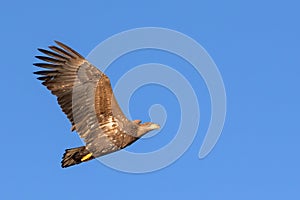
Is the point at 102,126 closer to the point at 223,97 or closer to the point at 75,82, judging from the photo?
the point at 75,82

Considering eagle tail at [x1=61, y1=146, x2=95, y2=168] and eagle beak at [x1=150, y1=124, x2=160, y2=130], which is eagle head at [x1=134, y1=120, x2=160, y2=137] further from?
eagle tail at [x1=61, y1=146, x2=95, y2=168]

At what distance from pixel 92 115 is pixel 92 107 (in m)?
0.19

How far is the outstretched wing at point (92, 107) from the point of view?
26828mm

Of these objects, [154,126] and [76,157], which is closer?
[76,157]

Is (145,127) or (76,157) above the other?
(145,127)

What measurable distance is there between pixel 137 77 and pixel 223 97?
7.49 ft

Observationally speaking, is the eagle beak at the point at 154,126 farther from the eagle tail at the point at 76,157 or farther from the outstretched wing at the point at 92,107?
the eagle tail at the point at 76,157

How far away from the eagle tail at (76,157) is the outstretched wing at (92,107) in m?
0.12

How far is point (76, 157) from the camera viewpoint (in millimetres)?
26750

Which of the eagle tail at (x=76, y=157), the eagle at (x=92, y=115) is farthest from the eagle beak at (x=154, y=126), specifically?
the eagle tail at (x=76, y=157)

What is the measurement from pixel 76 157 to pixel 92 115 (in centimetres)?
105

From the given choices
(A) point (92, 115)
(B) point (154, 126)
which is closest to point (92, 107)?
(A) point (92, 115)

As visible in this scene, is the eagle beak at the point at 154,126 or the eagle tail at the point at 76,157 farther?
the eagle beak at the point at 154,126

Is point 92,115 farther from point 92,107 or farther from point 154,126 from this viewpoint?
point 154,126
